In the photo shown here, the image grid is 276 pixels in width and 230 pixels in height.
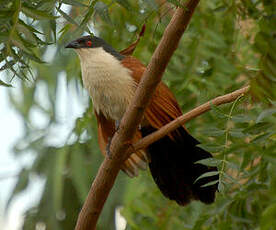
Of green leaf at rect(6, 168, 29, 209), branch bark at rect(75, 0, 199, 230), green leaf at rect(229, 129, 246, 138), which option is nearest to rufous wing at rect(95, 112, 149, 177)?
branch bark at rect(75, 0, 199, 230)

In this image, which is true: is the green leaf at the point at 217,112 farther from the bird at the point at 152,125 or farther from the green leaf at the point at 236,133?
the bird at the point at 152,125

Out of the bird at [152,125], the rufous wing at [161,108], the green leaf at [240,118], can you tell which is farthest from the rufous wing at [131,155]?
the green leaf at [240,118]

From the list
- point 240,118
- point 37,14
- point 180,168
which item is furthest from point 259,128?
point 180,168

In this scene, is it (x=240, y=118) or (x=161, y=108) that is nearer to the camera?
(x=240, y=118)

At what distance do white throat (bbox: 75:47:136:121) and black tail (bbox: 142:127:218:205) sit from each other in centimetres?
24

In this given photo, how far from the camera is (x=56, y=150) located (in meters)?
3.13

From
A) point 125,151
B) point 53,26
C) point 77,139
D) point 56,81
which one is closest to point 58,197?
point 77,139

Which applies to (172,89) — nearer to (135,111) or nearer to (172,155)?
(172,155)

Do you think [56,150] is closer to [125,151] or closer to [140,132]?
[140,132]

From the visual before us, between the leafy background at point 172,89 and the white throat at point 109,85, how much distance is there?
0.54 ft

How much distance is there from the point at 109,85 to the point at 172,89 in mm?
435

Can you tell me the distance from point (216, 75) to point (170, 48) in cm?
95

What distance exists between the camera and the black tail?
89.1 inches

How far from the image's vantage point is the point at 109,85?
227 cm
